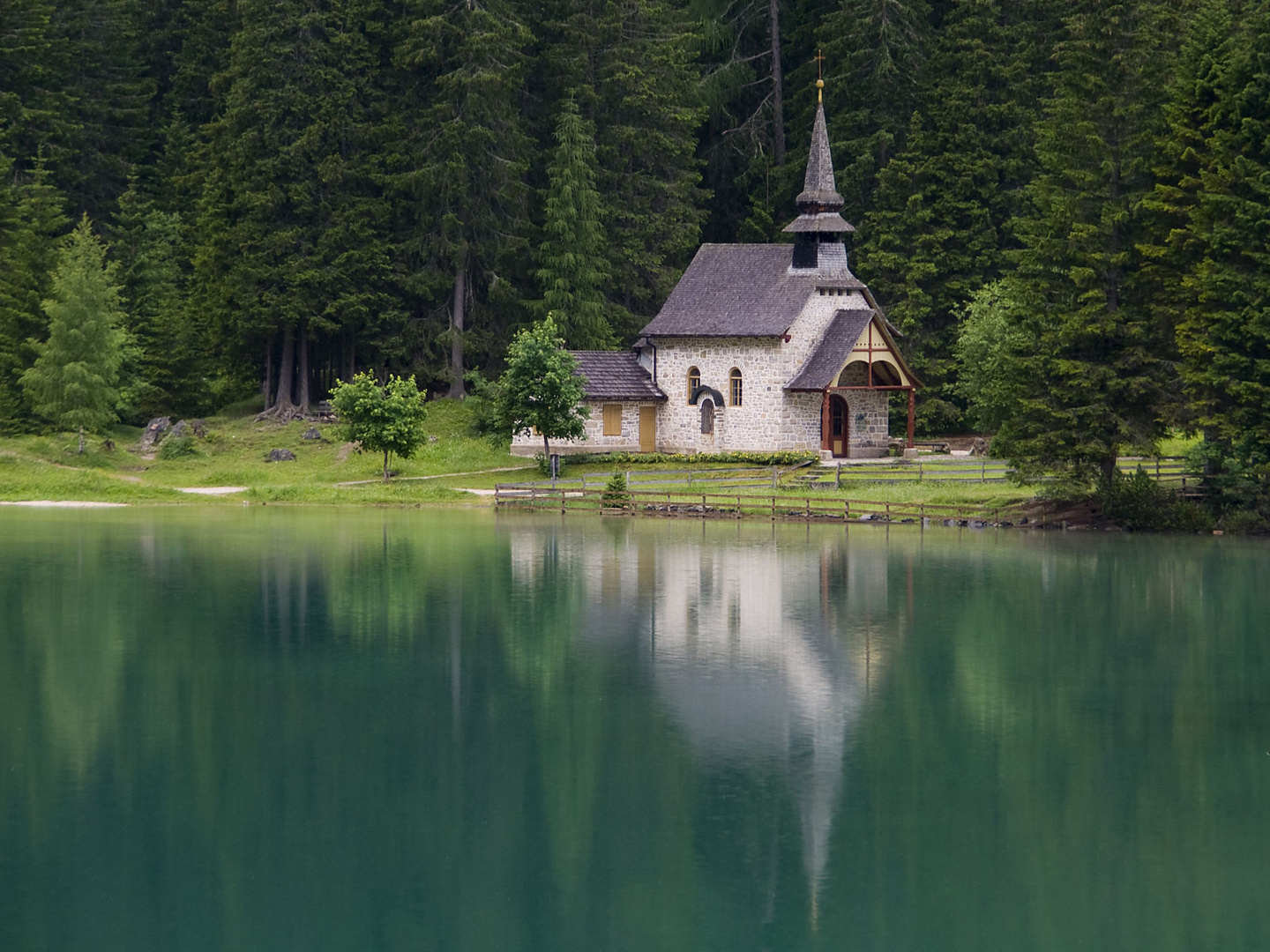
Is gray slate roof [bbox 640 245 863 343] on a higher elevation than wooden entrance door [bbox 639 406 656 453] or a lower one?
higher

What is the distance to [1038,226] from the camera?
4675 cm

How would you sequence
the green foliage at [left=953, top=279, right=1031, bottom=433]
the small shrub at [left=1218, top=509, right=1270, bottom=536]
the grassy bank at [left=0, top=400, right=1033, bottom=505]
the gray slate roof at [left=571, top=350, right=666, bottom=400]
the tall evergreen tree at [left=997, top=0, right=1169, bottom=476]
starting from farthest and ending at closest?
the gray slate roof at [left=571, top=350, right=666, bottom=400] < the grassy bank at [left=0, top=400, right=1033, bottom=505] < the green foliage at [left=953, top=279, right=1031, bottom=433] < the tall evergreen tree at [left=997, top=0, right=1169, bottom=476] < the small shrub at [left=1218, top=509, right=1270, bottom=536]

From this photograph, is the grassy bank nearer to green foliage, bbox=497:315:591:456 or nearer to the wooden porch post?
green foliage, bbox=497:315:591:456

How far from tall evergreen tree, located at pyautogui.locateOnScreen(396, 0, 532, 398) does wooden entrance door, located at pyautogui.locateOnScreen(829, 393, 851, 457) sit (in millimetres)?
15620

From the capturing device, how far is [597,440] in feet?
203

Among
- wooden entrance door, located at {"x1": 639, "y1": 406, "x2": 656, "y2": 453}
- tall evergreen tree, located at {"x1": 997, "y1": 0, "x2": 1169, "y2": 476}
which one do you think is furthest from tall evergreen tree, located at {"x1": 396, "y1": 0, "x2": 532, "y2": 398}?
tall evergreen tree, located at {"x1": 997, "y1": 0, "x2": 1169, "y2": 476}

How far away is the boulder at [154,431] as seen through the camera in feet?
207

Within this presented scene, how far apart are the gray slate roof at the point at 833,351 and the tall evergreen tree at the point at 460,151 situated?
1475 centimetres

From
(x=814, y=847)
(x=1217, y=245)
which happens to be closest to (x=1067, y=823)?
(x=814, y=847)

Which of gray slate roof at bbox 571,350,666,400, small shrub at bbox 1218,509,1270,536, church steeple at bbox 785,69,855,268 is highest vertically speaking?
church steeple at bbox 785,69,855,268

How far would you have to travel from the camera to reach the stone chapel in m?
60.0

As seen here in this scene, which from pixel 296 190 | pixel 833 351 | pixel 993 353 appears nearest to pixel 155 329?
pixel 296 190

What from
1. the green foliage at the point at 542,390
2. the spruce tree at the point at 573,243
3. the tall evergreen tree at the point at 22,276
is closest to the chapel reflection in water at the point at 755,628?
the green foliage at the point at 542,390

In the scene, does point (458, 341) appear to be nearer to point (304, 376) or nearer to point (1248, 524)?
point (304, 376)
